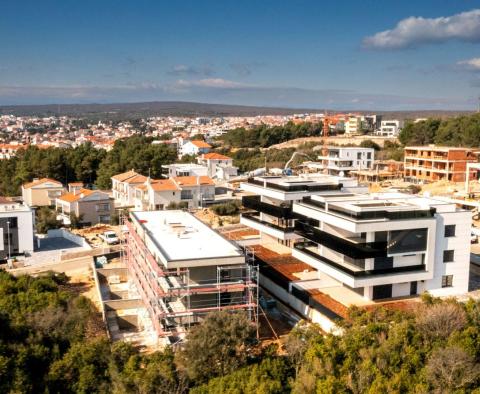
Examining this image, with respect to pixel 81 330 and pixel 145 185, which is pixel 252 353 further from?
pixel 145 185

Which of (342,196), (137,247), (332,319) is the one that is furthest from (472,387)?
(137,247)

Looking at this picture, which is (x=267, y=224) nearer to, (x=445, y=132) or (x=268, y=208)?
(x=268, y=208)

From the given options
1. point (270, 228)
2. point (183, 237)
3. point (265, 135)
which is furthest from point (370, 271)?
point (265, 135)

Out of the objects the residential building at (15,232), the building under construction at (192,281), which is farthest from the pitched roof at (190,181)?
the building under construction at (192,281)

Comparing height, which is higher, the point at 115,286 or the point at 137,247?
the point at 137,247

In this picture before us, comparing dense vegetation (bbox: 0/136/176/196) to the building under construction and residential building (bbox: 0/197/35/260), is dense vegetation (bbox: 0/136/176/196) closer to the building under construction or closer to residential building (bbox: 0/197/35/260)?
residential building (bbox: 0/197/35/260)

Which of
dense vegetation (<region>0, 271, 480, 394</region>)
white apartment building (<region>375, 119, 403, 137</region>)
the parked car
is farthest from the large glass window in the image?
white apartment building (<region>375, 119, 403, 137</region>)

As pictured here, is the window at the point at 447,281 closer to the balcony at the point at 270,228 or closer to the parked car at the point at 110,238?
the balcony at the point at 270,228
